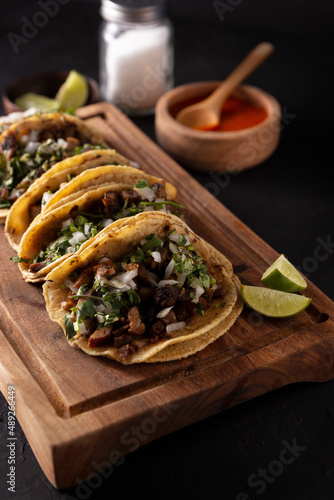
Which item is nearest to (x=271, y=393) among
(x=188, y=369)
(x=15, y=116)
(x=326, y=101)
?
(x=188, y=369)

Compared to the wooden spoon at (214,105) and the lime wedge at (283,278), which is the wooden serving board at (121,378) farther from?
the wooden spoon at (214,105)

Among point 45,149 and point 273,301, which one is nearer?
point 273,301

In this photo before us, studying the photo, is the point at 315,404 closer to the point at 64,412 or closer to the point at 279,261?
the point at 279,261

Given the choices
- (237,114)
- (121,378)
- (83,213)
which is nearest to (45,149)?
(83,213)

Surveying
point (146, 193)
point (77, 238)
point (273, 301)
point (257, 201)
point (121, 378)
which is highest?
point (146, 193)

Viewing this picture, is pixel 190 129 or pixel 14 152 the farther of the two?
pixel 190 129

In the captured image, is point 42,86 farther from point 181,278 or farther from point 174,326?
point 174,326

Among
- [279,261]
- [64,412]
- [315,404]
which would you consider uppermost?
[279,261]

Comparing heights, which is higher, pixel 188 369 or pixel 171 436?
pixel 188 369
